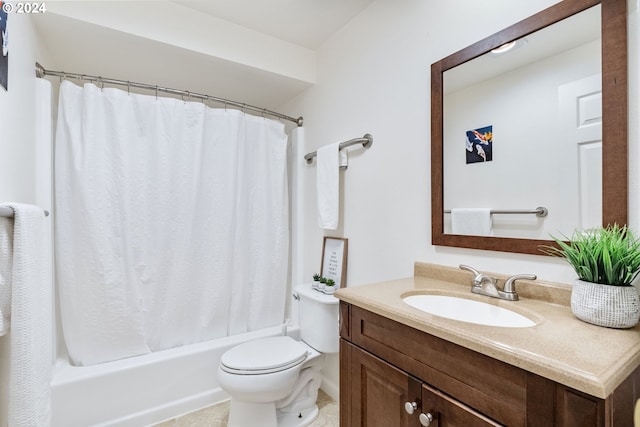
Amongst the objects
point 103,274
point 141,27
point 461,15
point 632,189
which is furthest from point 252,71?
point 632,189

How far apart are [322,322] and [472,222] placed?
3.23 feet

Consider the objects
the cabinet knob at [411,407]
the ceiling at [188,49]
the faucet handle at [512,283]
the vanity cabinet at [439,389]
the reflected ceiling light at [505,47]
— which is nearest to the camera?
the vanity cabinet at [439,389]

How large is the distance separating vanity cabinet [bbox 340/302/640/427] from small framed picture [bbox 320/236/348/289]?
27.1 inches

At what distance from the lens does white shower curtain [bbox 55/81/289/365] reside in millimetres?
1633

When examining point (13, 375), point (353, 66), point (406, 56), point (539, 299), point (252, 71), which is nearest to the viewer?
point (13, 375)

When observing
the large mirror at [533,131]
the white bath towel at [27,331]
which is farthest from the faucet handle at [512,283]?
the white bath towel at [27,331]

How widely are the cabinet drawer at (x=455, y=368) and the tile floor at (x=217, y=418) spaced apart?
0.98 metres

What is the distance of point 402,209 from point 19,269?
4.76 feet

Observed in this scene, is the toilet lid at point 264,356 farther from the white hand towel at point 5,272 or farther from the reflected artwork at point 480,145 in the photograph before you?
the reflected artwork at point 480,145

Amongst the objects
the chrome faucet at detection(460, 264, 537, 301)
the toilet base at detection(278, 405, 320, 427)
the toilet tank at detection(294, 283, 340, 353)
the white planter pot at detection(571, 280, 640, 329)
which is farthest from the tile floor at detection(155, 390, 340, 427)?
the white planter pot at detection(571, 280, 640, 329)

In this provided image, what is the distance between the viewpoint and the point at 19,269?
825 millimetres

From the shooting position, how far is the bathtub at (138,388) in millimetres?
1492

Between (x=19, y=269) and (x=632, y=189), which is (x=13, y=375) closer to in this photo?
(x=19, y=269)

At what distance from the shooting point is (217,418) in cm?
171
